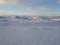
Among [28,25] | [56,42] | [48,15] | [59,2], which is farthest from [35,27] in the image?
[59,2]

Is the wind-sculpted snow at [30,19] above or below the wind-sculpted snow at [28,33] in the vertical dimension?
above

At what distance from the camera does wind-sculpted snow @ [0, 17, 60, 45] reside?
1.52 m

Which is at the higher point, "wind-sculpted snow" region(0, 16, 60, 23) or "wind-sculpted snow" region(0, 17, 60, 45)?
"wind-sculpted snow" region(0, 16, 60, 23)

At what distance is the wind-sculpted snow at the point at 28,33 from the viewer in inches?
59.8

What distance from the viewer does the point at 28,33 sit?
1528mm

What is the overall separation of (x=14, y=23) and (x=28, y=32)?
0.22 metres

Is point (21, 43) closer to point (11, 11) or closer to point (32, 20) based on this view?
point (32, 20)

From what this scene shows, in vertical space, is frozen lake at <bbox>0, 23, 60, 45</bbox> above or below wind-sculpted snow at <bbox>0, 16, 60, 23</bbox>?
below

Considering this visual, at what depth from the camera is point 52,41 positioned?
1.53 m

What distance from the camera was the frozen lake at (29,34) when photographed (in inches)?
59.8

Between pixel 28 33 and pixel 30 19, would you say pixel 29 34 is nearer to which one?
pixel 28 33

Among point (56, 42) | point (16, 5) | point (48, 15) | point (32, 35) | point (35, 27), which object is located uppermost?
point (16, 5)

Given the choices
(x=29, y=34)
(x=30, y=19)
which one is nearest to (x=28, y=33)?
(x=29, y=34)

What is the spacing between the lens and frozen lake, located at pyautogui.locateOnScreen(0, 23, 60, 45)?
152 cm
